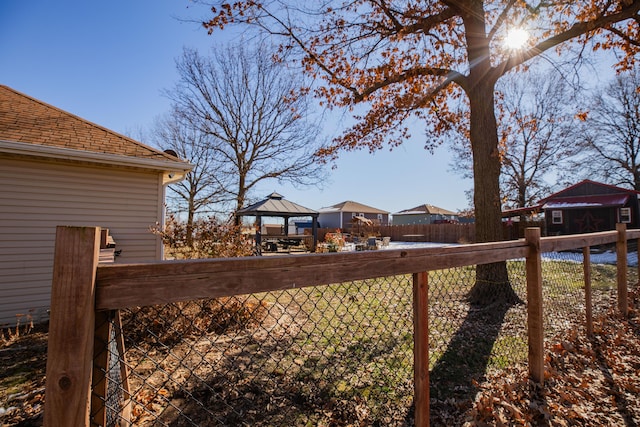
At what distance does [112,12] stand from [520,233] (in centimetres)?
2353

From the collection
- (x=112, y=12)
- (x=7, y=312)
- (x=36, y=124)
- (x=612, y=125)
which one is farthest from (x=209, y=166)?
(x=612, y=125)

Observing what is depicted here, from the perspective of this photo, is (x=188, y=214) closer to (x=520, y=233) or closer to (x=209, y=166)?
(x=209, y=166)

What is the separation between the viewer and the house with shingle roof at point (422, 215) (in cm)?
4094

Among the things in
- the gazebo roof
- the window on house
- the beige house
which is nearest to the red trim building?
the window on house

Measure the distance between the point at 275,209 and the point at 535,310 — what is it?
12.5 m

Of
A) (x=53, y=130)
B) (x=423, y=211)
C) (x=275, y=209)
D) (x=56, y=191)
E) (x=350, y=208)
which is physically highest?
(x=350, y=208)

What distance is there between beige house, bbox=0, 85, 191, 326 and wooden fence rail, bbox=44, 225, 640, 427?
5.79 m

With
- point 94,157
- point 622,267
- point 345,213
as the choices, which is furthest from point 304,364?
point 345,213

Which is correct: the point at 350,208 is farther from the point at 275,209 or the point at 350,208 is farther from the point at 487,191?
the point at 487,191

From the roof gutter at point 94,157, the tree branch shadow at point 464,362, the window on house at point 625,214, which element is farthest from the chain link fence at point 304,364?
the window on house at point 625,214

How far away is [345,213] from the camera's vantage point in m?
39.9

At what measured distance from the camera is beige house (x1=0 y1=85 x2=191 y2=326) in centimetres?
524

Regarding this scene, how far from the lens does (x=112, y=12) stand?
7340 millimetres

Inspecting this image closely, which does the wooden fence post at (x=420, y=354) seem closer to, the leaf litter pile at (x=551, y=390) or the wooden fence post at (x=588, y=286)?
the leaf litter pile at (x=551, y=390)
